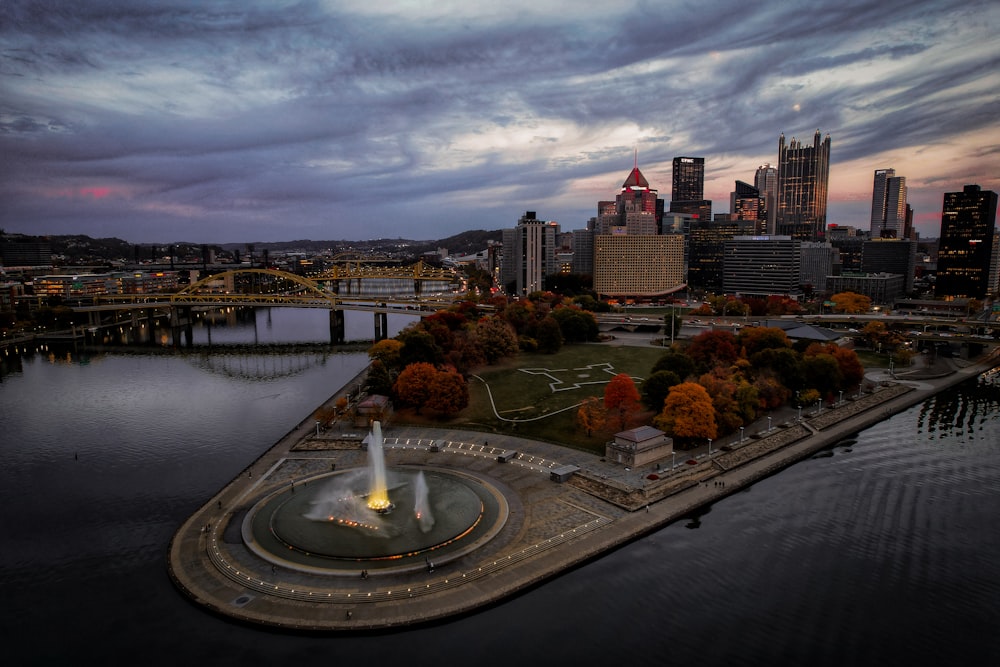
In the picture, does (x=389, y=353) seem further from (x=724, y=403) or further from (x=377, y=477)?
(x=724, y=403)

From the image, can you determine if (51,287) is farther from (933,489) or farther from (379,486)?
(933,489)

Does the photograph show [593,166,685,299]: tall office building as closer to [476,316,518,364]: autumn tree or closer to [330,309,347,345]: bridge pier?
[330,309,347,345]: bridge pier

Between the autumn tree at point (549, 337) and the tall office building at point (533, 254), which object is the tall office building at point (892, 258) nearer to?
the tall office building at point (533, 254)

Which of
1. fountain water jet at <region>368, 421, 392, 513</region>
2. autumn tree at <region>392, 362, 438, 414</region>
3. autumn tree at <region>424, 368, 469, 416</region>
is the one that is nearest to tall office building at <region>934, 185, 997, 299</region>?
autumn tree at <region>424, 368, 469, 416</region>

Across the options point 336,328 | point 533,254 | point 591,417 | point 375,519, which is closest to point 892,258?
point 533,254

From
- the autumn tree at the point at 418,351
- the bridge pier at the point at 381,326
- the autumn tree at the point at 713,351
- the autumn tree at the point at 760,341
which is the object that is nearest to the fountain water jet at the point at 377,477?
the autumn tree at the point at 418,351

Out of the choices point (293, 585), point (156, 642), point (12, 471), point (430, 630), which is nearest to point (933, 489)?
point (430, 630)
